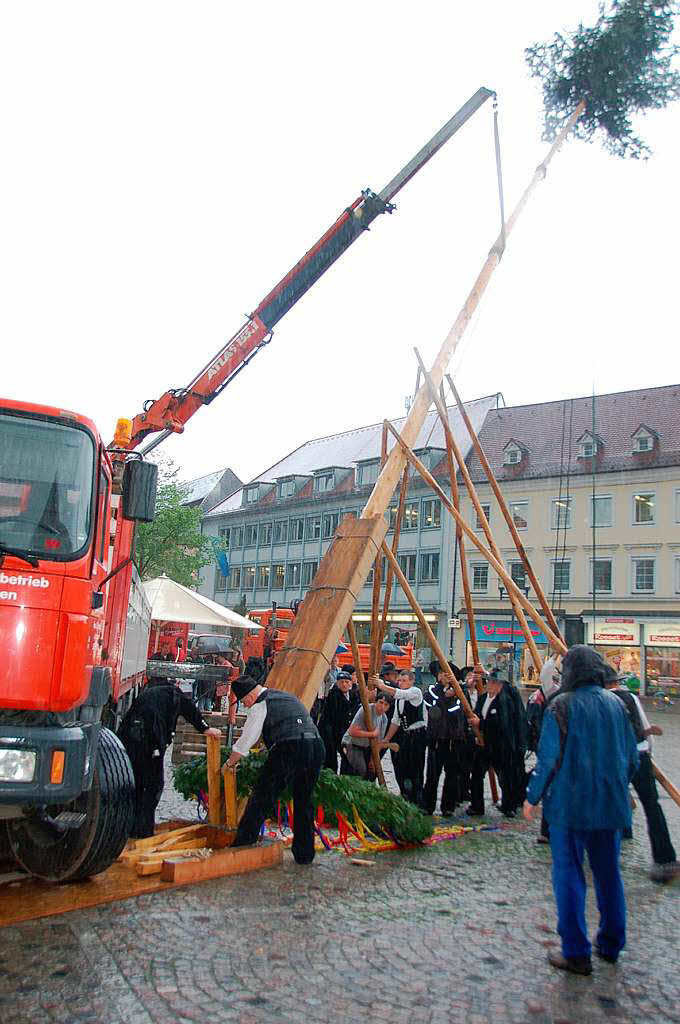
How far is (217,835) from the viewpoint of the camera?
297 inches

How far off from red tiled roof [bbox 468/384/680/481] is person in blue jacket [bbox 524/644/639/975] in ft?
119

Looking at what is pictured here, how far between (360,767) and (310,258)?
7168 mm

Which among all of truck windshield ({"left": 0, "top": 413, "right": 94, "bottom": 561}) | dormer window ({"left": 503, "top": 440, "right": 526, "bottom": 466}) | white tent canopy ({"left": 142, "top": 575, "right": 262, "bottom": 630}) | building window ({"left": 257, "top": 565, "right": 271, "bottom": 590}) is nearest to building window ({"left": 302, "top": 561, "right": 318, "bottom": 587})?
building window ({"left": 257, "top": 565, "right": 271, "bottom": 590})

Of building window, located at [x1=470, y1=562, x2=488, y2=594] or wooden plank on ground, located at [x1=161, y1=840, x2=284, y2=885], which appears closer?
wooden plank on ground, located at [x1=161, y1=840, x2=284, y2=885]

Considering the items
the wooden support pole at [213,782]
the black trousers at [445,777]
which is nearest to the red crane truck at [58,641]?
Answer: the wooden support pole at [213,782]

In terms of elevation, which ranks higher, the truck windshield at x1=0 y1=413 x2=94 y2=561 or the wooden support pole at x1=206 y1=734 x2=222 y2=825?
the truck windshield at x1=0 y1=413 x2=94 y2=561

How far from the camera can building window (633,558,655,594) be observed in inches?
1567

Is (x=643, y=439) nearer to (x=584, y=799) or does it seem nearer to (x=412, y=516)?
(x=412, y=516)

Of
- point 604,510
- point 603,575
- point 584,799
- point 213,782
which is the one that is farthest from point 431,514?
point 584,799

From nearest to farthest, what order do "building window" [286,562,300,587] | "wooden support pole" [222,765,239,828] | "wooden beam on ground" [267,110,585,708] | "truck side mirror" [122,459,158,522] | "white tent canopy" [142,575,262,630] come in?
"truck side mirror" [122,459,158,522] → "wooden support pole" [222,765,239,828] → "wooden beam on ground" [267,110,585,708] → "white tent canopy" [142,575,262,630] → "building window" [286,562,300,587]

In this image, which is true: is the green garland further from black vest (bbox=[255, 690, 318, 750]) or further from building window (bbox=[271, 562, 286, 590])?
building window (bbox=[271, 562, 286, 590])

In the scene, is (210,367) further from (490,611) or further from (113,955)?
(490,611)

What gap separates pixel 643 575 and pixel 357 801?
34698 millimetres

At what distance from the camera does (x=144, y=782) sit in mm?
8078
